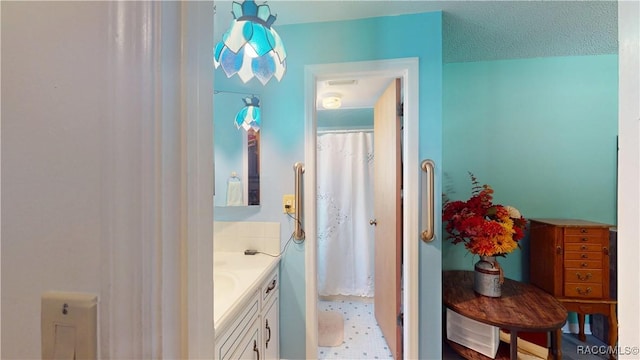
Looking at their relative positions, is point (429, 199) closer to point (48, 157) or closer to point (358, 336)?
point (358, 336)

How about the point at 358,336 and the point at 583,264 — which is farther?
the point at 358,336

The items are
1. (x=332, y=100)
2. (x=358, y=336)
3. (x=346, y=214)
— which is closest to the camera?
(x=358, y=336)

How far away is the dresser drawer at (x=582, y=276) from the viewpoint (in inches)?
64.1

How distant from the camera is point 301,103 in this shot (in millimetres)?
1552

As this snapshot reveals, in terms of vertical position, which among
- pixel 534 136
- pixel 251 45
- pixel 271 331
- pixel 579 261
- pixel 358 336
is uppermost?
pixel 251 45

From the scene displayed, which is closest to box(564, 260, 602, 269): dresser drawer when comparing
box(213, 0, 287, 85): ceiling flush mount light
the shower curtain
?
the shower curtain

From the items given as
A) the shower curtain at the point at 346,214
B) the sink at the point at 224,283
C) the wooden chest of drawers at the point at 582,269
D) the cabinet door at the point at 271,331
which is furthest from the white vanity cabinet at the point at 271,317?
the wooden chest of drawers at the point at 582,269

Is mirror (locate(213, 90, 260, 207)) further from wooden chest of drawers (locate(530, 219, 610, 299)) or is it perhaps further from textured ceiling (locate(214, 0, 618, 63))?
wooden chest of drawers (locate(530, 219, 610, 299))

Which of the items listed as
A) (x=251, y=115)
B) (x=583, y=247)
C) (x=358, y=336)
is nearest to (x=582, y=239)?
(x=583, y=247)

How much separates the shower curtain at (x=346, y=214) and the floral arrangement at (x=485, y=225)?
3.60 feet

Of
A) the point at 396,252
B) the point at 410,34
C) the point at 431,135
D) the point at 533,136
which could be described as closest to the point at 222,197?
the point at 396,252

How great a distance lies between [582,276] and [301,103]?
2.13m

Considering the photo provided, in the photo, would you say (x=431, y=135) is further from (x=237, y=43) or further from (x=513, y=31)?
(x=237, y=43)

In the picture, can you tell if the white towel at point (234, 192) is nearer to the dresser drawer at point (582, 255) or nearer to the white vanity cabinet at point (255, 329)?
the white vanity cabinet at point (255, 329)
